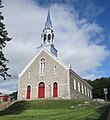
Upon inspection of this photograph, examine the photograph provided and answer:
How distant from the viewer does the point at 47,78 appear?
4344 centimetres

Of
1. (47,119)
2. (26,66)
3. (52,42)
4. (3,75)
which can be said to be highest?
(52,42)

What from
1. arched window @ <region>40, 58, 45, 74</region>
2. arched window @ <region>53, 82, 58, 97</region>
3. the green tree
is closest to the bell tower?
arched window @ <region>40, 58, 45, 74</region>

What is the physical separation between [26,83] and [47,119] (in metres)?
27.4

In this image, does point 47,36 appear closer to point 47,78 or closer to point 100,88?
point 47,78

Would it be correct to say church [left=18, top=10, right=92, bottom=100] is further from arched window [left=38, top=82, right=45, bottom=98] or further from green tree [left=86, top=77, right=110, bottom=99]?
green tree [left=86, top=77, right=110, bottom=99]

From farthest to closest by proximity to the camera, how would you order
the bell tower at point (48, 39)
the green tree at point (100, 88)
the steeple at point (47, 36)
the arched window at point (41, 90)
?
the green tree at point (100, 88), the steeple at point (47, 36), the bell tower at point (48, 39), the arched window at point (41, 90)

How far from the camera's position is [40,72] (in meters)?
44.5

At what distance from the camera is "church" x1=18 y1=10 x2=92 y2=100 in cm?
4150

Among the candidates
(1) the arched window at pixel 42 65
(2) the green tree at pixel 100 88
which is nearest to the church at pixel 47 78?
(1) the arched window at pixel 42 65

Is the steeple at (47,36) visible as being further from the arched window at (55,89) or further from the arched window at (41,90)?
the arched window at (55,89)

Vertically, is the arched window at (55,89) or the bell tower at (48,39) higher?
the bell tower at (48,39)

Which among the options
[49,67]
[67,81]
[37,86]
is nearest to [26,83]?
[37,86]

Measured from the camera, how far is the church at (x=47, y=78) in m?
41.5

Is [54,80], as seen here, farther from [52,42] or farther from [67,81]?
[52,42]
